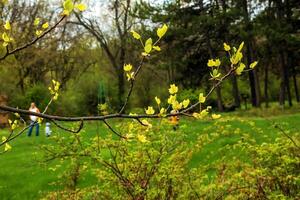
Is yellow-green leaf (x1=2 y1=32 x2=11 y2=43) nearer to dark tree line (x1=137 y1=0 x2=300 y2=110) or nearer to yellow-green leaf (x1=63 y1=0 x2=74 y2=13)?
yellow-green leaf (x1=63 y1=0 x2=74 y2=13)

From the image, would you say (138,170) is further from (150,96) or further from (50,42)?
(50,42)

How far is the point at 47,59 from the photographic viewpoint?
41469mm

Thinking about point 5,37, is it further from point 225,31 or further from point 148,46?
point 225,31

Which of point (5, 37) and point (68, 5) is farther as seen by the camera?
point (5, 37)

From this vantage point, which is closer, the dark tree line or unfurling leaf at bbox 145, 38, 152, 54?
unfurling leaf at bbox 145, 38, 152, 54

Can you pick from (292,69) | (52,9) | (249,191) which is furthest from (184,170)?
(52,9)

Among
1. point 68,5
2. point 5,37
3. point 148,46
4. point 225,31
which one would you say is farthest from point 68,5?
point 225,31

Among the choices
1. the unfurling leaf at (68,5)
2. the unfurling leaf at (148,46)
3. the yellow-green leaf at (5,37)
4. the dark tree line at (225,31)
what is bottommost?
the unfurling leaf at (148,46)

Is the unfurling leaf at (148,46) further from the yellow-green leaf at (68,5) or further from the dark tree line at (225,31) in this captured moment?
the dark tree line at (225,31)

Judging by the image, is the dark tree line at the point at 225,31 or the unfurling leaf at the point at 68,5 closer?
the unfurling leaf at the point at 68,5

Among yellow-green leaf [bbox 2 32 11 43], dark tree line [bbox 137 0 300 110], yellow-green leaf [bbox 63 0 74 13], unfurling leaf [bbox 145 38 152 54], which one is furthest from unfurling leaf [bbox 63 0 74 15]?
dark tree line [bbox 137 0 300 110]

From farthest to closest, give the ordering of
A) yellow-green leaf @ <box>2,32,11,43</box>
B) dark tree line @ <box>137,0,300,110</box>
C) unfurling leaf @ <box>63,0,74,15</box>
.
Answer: dark tree line @ <box>137,0,300,110</box> → yellow-green leaf @ <box>2,32,11,43</box> → unfurling leaf @ <box>63,0,74,15</box>

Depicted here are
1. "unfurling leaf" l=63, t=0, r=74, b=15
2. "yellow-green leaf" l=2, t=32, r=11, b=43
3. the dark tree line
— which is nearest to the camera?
"unfurling leaf" l=63, t=0, r=74, b=15

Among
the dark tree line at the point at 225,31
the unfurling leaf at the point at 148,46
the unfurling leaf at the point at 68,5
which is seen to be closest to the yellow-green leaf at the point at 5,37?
the unfurling leaf at the point at 68,5
